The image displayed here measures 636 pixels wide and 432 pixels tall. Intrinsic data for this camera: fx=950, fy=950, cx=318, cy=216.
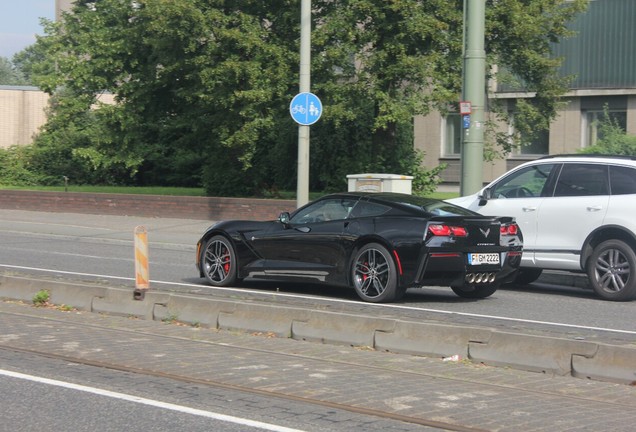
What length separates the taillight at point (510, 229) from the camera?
12102 mm

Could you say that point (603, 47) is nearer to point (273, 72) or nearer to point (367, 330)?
point (273, 72)

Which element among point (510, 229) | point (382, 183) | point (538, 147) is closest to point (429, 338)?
point (510, 229)

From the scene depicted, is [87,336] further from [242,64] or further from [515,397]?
[242,64]

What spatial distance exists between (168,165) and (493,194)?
2854 centimetres

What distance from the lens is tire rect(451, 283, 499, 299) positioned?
12484 millimetres

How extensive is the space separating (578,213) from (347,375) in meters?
6.01

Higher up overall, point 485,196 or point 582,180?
point 582,180

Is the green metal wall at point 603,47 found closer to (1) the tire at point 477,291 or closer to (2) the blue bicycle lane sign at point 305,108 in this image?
(2) the blue bicycle lane sign at point 305,108

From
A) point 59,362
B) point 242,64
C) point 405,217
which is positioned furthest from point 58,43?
point 59,362

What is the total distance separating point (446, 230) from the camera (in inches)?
448

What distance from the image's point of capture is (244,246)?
1291 cm

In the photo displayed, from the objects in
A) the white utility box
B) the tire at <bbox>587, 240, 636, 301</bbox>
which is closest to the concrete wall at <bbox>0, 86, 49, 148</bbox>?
the white utility box

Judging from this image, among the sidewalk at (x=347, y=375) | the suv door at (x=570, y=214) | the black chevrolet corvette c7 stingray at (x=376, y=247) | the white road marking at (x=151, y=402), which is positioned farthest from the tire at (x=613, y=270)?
the white road marking at (x=151, y=402)

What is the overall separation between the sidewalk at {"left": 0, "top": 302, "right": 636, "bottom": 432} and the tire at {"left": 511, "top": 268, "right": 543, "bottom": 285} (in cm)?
562
